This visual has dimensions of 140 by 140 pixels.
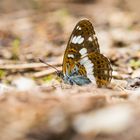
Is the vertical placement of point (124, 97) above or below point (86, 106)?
above

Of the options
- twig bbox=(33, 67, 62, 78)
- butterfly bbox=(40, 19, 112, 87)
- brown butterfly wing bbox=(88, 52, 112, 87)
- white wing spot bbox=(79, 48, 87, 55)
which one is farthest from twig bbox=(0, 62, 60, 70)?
brown butterfly wing bbox=(88, 52, 112, 87)

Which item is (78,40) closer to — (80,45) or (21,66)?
(80,45)

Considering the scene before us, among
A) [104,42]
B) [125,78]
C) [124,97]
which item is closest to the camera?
[124,97]

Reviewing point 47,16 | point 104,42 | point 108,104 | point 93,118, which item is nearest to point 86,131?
point 93,118

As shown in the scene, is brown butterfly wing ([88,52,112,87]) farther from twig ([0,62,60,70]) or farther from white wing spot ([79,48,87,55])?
twig ([0,62,60,70])

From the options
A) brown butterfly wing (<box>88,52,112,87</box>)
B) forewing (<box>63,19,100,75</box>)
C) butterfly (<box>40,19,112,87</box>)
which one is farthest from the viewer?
forewing (<box>63,19,100,75</box>)

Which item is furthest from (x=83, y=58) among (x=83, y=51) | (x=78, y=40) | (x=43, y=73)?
(x=43, y=73)

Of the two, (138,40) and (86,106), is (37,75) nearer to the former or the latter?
(138,40)

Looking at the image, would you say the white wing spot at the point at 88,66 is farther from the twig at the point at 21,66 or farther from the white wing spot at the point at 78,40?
the twig at the point at 21,66
